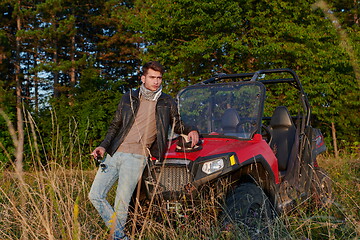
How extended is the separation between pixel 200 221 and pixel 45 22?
22.1 metres

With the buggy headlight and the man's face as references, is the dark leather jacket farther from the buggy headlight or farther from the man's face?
the buggy headlight

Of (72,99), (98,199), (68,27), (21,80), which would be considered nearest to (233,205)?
(98,199)

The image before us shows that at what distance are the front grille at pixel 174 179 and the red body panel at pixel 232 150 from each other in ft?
0.39

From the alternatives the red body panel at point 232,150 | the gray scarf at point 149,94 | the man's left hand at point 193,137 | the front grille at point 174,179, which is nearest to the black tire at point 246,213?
the red body panel at point 232,150

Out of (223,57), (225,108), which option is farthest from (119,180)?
(223,57)

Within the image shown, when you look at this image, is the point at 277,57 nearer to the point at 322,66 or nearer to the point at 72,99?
the point at 322,66

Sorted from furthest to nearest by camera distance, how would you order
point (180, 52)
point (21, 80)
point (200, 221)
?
1. point (21, 80)
2. point (180, 52)
3. point (200, 221)

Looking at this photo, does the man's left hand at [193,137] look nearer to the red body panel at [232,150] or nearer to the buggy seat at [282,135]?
the red body panel at [232,150]

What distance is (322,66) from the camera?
16.9 meters

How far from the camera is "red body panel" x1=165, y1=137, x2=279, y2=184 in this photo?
3.88 m

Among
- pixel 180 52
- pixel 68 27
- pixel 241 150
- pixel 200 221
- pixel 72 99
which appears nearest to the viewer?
pixel 200 221

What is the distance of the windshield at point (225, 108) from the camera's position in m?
4.49

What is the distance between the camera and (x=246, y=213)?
371cm

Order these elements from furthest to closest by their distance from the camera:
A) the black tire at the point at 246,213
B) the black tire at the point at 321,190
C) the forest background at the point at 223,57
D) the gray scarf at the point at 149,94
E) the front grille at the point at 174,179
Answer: the forest background at the point at 223,57, the black tire at the point at 321,190, the gray scarf at the point at 149,94, the front grille at the point at 174,179, the black tire at the point at 246,213
